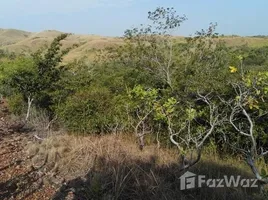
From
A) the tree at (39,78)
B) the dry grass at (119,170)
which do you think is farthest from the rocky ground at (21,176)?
the tree at (39,78)

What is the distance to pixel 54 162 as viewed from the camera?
6.35 m

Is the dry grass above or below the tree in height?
below

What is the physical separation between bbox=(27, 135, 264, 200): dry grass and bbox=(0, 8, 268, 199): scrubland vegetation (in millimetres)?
18

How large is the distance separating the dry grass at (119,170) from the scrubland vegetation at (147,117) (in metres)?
0.02

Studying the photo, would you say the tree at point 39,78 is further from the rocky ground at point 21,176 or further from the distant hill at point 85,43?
the distant hill at point 85,43

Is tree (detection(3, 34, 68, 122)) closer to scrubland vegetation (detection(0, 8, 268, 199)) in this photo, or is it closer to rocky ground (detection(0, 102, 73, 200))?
scrubland vegetation (detection(0, 8, 268, 199))

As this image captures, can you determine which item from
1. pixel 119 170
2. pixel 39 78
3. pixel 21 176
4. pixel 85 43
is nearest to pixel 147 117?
pixel 119 170

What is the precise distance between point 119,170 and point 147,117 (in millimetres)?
3309

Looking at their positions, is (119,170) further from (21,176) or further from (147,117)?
(147,117)

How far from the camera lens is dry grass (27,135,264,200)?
16.9 ft

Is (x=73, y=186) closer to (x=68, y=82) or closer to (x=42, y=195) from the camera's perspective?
(x=42, y=195)

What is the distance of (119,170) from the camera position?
561cm

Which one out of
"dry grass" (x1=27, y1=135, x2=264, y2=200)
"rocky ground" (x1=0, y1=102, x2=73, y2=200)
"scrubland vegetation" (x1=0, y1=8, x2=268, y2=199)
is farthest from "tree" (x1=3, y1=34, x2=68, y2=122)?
"dry grass" (x1=27, y1=135, x2=264, y2=200)

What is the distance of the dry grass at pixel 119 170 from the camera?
5.16 metres
